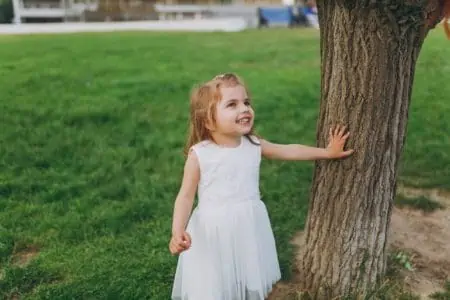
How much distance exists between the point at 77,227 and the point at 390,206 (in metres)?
1.91

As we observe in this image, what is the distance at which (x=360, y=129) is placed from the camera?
8.68 feet

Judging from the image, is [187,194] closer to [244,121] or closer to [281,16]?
[244,121]

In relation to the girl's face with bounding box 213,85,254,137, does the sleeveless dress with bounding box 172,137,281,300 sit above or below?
below

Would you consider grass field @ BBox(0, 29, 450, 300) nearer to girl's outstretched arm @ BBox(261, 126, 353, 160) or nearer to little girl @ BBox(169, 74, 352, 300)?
little girl @ BBox(169, 74, 352, 300)

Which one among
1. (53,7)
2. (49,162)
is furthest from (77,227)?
(53,7)

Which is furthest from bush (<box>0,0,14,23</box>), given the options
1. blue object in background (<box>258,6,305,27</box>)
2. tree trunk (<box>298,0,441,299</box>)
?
tree trunk (<box>298,0,441,299</box>)

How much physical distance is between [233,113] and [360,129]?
1.85ft

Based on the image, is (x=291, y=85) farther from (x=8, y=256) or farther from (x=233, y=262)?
(x=233, y=262)

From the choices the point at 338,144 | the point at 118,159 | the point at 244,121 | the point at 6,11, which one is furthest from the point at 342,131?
the point at 6,11

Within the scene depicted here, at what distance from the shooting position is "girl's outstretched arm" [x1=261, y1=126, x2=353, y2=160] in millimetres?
2654

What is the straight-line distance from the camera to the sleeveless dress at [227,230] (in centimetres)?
249

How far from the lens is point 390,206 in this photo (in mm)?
2838

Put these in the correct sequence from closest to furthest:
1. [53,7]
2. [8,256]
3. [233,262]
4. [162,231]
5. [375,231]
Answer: [233,262]
[375,231]
[8,256]
[162,231]
[53,7]

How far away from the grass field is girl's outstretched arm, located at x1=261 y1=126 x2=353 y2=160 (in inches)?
32.0
